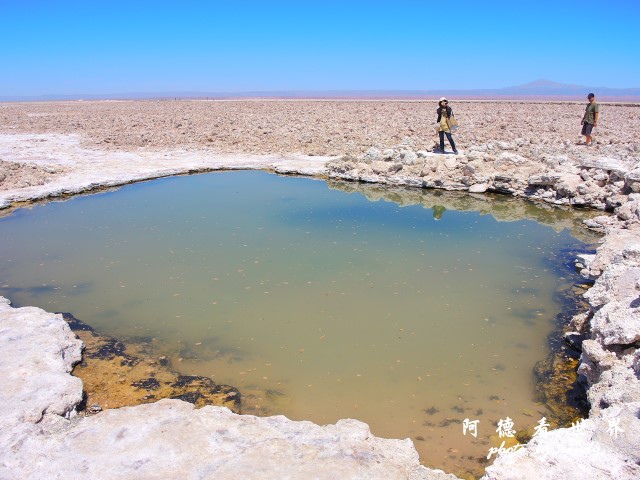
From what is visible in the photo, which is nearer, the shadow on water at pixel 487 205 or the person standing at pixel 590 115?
the shadow on water at pixel 487 205

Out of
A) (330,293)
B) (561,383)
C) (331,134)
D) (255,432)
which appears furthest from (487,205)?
(331,134)

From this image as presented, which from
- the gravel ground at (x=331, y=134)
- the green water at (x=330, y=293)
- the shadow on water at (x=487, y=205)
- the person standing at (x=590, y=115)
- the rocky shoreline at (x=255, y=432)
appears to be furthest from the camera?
the gravel ground at (x=331, y=134)

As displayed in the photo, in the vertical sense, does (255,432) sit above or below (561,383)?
above

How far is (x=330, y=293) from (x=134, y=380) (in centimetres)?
269

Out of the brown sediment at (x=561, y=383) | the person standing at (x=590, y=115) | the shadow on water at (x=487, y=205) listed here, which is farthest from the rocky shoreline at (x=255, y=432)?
the person standing at (x=590, y=115)

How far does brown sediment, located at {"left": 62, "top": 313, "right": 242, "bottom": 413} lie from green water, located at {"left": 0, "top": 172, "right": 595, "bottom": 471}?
0.16 metres

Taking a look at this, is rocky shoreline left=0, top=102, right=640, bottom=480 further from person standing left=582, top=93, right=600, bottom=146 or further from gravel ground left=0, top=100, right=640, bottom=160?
gravel ground left=0, top=100, right=640, bottom=160

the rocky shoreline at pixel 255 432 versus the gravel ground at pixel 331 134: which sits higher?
the gravel ground at pixel 331 134

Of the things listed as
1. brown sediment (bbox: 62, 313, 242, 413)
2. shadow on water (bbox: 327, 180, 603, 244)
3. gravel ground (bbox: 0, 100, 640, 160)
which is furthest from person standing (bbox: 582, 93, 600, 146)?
brown sediment (bbox: 62, 313, 242, 413)

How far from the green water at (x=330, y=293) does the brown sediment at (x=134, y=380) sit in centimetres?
16

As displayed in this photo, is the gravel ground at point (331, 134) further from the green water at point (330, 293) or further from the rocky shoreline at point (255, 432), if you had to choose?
the rocky shoreline at point (255, 432)

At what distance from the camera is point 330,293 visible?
6.39 m

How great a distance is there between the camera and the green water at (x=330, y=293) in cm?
445

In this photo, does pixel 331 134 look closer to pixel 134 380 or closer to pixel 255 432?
pixel 134 380
